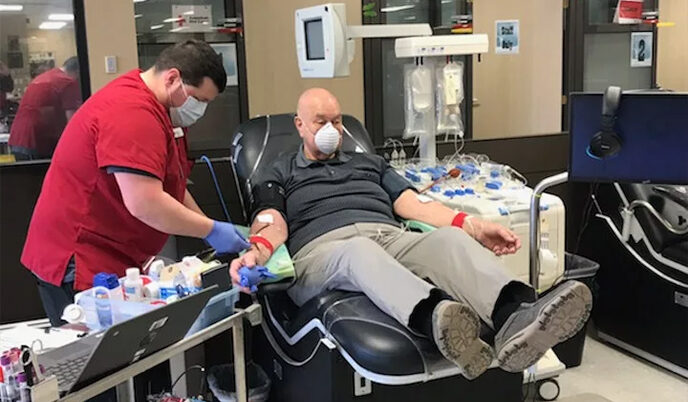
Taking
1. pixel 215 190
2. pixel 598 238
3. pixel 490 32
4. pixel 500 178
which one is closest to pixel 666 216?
pixel 598 238

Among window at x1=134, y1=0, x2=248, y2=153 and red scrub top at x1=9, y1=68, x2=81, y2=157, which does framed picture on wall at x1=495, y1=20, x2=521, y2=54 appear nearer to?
window at x1=134, y1=0, x2=248, y2=153

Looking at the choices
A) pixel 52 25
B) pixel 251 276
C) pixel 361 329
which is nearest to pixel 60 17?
pixel 52 25

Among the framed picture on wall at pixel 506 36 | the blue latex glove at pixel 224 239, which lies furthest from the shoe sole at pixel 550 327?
the framed picture on wall at pixel 506 36

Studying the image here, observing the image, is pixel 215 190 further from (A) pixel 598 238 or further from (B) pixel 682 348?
(B) pixel 682 348

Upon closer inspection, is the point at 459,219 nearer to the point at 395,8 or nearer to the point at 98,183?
the point at 98,183

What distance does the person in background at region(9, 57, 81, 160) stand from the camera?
371 cm

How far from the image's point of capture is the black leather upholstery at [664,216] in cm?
284

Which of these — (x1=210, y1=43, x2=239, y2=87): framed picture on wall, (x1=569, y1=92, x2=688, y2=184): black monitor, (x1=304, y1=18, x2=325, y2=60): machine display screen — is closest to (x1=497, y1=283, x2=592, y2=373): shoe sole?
(x1=569, y1=92, x2=688, y2=184): black monitor

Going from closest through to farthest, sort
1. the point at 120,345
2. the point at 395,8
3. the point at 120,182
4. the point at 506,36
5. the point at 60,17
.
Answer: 1. the point at 120,345
2. the point at 120,182
3. the point at 60,17
4. the point at 506,36
5. the point at 395,8

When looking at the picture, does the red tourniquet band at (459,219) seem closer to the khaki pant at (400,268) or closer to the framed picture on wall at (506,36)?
the khaki pant at (400,268)

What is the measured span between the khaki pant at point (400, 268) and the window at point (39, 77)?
2.02 metres

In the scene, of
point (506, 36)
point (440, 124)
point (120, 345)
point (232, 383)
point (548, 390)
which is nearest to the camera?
point (120, 345)

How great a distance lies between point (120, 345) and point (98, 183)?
1.91 ft

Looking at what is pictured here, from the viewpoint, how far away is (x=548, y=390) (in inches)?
108
